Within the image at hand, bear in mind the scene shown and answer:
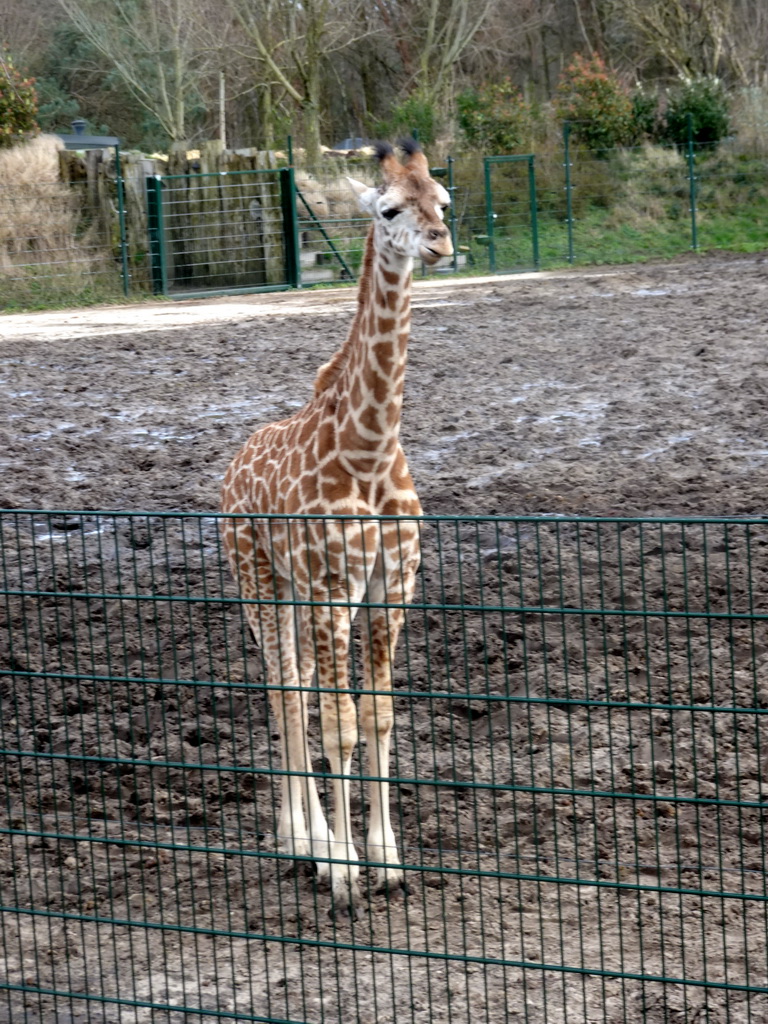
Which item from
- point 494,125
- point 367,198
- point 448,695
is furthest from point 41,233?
point 448,695

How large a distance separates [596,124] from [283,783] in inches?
905

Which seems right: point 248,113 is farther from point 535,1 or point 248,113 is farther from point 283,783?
point 283,783

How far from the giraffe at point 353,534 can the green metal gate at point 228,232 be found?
618 inches

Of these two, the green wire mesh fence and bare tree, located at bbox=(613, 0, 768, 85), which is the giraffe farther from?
bare tree, located at bbox=(613, 0, 768, 85)

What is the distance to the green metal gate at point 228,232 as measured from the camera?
811 inches

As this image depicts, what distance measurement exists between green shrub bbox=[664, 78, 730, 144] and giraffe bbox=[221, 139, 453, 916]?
2210cm

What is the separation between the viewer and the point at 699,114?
2552 cm

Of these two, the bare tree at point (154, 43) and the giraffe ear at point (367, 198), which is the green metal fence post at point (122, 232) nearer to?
the bare tree at point (154, 43)

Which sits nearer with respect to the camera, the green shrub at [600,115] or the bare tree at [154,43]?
the green shrub at [600,115]

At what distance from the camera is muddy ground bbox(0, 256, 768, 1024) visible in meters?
3.85

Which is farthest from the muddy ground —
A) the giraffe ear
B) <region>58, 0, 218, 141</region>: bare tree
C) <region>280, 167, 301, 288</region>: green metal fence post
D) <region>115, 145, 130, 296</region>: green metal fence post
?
<region>58, 0, 218, 141</region>: bare tree

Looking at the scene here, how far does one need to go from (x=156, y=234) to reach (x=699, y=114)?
11.6 m

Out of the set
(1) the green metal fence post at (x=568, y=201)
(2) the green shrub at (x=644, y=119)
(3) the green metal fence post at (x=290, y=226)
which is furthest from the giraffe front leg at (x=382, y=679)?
(2) the green shrub at (x=644, y=119)

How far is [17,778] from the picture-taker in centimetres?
575
